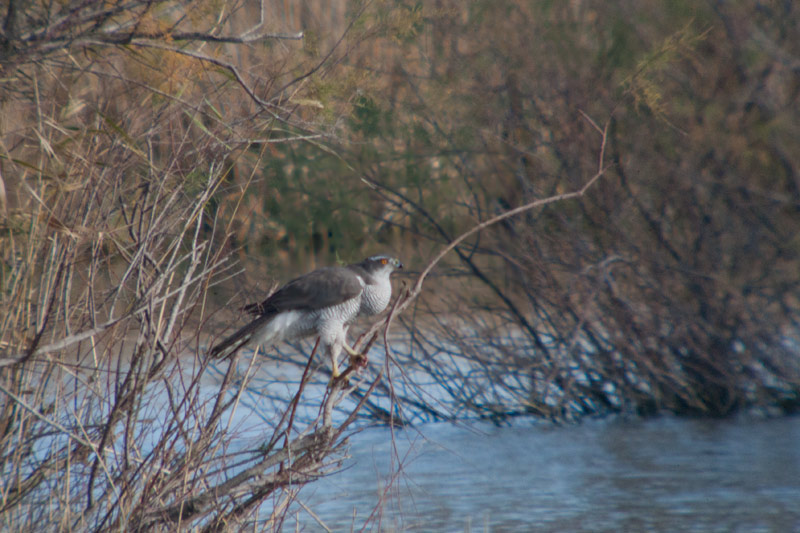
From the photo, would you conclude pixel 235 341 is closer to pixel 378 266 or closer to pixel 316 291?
pixel 316 291

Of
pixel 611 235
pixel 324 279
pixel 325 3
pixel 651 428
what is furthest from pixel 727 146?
pixel 324 279

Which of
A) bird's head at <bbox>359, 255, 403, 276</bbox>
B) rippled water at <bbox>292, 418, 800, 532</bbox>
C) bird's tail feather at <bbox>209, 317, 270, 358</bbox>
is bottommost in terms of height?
rippled water at <bbox>292, 418, 800, 532</bbox>

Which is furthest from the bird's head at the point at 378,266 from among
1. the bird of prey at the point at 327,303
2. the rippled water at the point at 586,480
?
the rippled water at the point at 586,480

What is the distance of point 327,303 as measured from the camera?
398 cm

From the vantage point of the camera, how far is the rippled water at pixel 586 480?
5902 millimetres

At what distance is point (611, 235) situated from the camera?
696 centimetres

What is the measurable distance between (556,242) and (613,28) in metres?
1.54

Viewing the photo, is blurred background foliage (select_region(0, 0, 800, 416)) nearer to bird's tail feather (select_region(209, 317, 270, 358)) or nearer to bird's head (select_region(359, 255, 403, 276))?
bird's head (select_region(359, 255, 403, 276))

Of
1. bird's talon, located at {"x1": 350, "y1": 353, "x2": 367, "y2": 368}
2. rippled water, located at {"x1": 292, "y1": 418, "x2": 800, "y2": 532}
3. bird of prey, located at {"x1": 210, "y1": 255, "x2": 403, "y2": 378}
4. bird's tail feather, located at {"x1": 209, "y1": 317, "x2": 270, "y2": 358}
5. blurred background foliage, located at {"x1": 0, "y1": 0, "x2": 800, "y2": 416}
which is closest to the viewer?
bird's tail feather, located at {"x1": 209, "y1": 317, "x2": 270, "y2": 358}

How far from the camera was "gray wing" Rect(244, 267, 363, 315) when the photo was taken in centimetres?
387

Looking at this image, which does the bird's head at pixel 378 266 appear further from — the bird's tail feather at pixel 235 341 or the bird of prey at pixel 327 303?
the bird's tail feather at pixel 235 341

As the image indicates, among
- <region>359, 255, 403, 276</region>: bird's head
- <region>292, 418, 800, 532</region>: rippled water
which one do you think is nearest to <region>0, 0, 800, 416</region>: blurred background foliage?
<region>292, 418, 800, 532</region>: rippled water

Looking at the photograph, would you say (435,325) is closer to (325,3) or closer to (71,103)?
(325,3)

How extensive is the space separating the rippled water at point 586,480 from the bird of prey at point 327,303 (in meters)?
1.70
